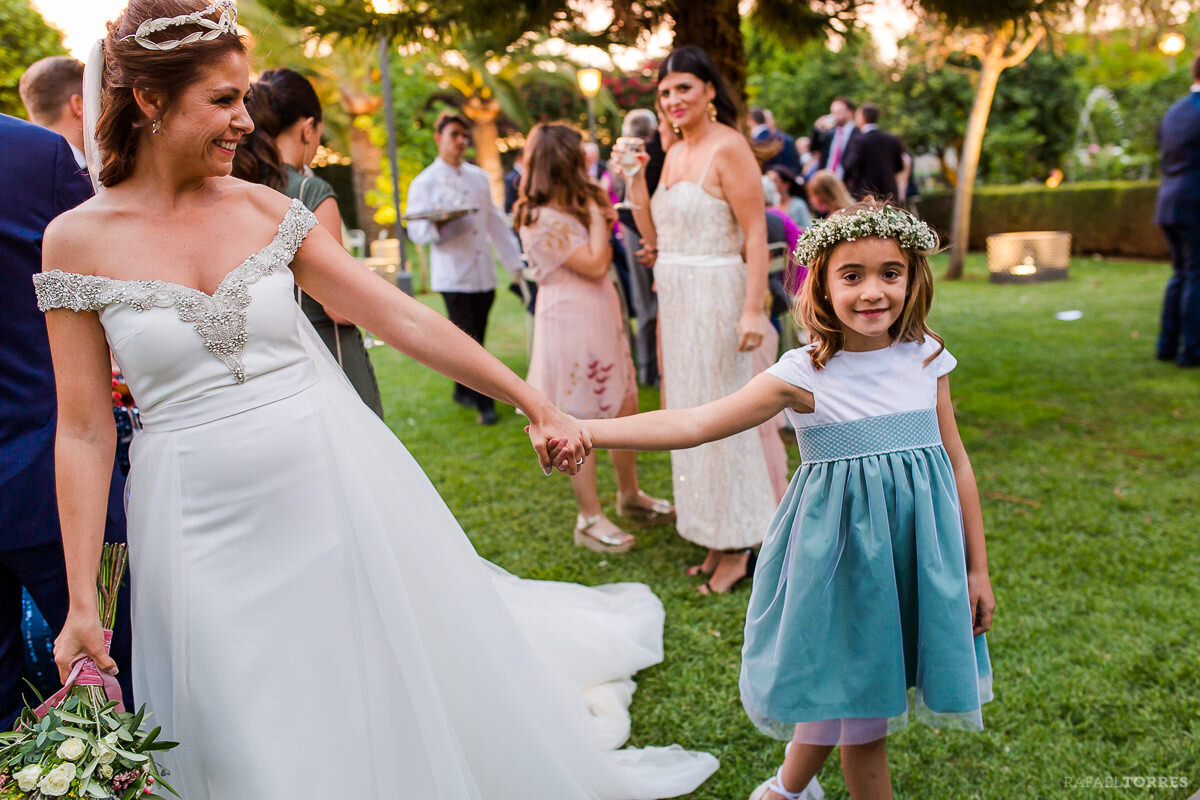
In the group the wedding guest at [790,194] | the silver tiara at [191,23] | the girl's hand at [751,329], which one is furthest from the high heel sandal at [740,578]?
the wedding guest at [790,194]

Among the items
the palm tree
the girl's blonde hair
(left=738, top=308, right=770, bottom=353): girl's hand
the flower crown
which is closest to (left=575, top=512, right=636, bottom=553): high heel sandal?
(left=738, top=308, right=770, bottom=353): girl's hand

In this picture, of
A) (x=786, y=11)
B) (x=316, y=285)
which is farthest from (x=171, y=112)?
(x=786, y=11)

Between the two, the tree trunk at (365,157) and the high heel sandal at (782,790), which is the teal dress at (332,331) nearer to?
the high heel sandal at (782,790)

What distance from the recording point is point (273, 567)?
1900 millimetres

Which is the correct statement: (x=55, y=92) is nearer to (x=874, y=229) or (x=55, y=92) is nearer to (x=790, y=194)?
(x=874, y=229)

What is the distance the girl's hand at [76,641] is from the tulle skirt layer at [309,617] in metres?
0.12

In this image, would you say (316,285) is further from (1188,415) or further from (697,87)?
(1188,415)

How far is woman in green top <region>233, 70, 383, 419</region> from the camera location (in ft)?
9.77

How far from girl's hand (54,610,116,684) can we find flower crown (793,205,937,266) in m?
1.80

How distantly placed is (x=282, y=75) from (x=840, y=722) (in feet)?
8.88

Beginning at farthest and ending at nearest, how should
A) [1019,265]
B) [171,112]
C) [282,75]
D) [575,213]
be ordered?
1. [1019,265]
2. [575,213]
3. [282,75]
4. [171,112]

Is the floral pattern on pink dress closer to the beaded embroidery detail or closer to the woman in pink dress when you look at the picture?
the woman in pink dress

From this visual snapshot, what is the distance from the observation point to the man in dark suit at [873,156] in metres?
10.3

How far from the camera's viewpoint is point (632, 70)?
26000 mm
